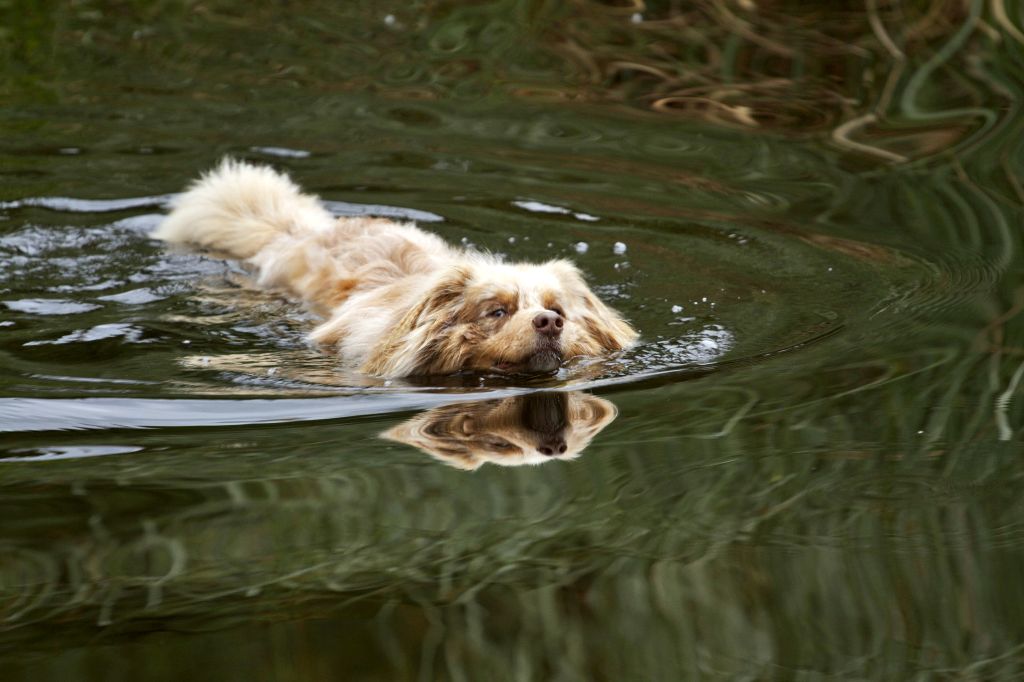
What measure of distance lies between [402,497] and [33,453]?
1192 mm

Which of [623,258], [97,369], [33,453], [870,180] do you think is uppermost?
[870,180]

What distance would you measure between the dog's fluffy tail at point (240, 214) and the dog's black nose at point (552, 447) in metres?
3.75

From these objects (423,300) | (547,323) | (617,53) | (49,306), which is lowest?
(547,323)

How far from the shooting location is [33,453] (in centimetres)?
377

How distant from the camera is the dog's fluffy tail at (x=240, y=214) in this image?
7.49 metres

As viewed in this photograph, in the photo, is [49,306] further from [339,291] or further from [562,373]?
[562,373]

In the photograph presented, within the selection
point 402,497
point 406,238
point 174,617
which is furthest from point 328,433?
point 406,238

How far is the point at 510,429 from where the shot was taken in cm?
414

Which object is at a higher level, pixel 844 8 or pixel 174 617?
pixel 844 8

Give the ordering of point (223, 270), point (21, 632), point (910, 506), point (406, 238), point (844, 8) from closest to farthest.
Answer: point (21, 632) → point (910, 506) → point (406, 238) → point (223, 270) → point (844, 8)

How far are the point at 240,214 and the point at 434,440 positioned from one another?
4.06 meters

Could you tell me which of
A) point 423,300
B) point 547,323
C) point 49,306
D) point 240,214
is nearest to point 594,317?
point 547,323

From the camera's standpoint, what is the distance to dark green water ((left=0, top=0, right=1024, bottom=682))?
260 centimetres

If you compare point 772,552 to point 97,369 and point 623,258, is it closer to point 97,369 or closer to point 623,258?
point 97,369
